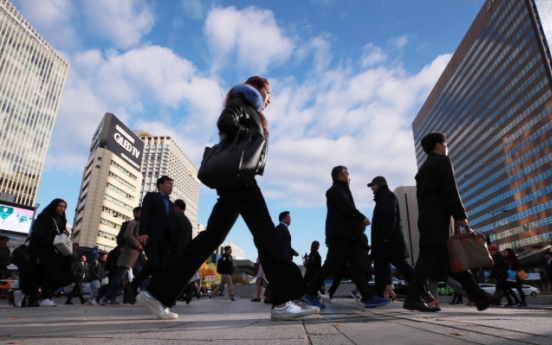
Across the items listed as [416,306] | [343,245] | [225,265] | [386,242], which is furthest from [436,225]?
[225,265]

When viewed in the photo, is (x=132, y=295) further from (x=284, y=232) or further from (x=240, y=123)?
Result: (x=240, y=123)

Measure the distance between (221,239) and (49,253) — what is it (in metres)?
4.28

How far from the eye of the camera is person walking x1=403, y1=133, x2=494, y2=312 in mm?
3459

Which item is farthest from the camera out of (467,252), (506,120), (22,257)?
(506,120)

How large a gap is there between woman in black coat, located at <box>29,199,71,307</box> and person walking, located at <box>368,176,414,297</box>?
16.4ft

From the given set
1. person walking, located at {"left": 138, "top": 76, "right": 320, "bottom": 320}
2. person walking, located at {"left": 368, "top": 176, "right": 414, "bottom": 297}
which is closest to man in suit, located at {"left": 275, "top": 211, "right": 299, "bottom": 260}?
person walking, located at {"left": 368, "top": 176, "right": 414, "bottom": 297}

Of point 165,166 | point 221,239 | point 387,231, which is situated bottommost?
point 221,239

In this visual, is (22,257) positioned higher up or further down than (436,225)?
further down

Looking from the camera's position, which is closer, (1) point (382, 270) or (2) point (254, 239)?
(2) point (254, 239)

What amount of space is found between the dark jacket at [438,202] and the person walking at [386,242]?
141cm

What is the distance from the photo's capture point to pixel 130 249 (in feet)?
21.0

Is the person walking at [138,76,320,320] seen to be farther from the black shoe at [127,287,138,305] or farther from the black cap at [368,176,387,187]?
the black shoe at [127,287,138,305]

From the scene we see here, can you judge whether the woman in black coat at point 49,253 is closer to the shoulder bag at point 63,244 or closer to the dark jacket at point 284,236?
the shoulder bag at point 63,244

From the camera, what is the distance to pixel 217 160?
97.7 inches
